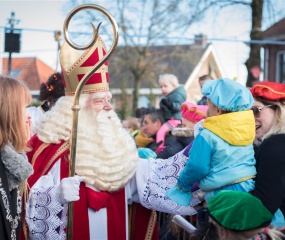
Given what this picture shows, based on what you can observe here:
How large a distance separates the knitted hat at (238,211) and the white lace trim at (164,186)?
3.12ft

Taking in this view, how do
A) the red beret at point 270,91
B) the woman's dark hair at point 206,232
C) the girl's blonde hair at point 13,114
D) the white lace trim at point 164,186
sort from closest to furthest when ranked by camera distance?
the woman's dark hair at point 206,232, the girl's blonde hair at point 13,114, the red beret at point 270,91, the white lace trim at point 164,186

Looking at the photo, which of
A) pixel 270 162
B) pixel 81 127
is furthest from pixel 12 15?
pixel 270 162

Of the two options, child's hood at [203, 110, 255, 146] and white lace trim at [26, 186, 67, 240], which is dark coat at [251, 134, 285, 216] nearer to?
child's hood at [203, 110, 255, 146]

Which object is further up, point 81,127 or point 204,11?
point 204,11

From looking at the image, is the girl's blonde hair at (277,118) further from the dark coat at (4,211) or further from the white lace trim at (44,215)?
the dark coat at (4,211)

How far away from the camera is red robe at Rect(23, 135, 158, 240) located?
3.80m

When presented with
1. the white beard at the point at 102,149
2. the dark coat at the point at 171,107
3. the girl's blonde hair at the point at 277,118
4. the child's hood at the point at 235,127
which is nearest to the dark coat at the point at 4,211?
the white beard at the point at 102,149

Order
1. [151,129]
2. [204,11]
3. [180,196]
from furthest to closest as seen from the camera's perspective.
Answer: [204,11] → [151,129] → [180,196]

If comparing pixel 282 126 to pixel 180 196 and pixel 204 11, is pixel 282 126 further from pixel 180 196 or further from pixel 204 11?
pixel 204 11

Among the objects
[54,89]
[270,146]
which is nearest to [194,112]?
[54,89]

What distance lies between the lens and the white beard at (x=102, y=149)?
149 inches

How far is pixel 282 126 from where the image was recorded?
134 inches

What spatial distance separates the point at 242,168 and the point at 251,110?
0.38 m

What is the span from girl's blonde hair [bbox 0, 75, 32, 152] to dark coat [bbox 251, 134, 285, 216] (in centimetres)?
140
